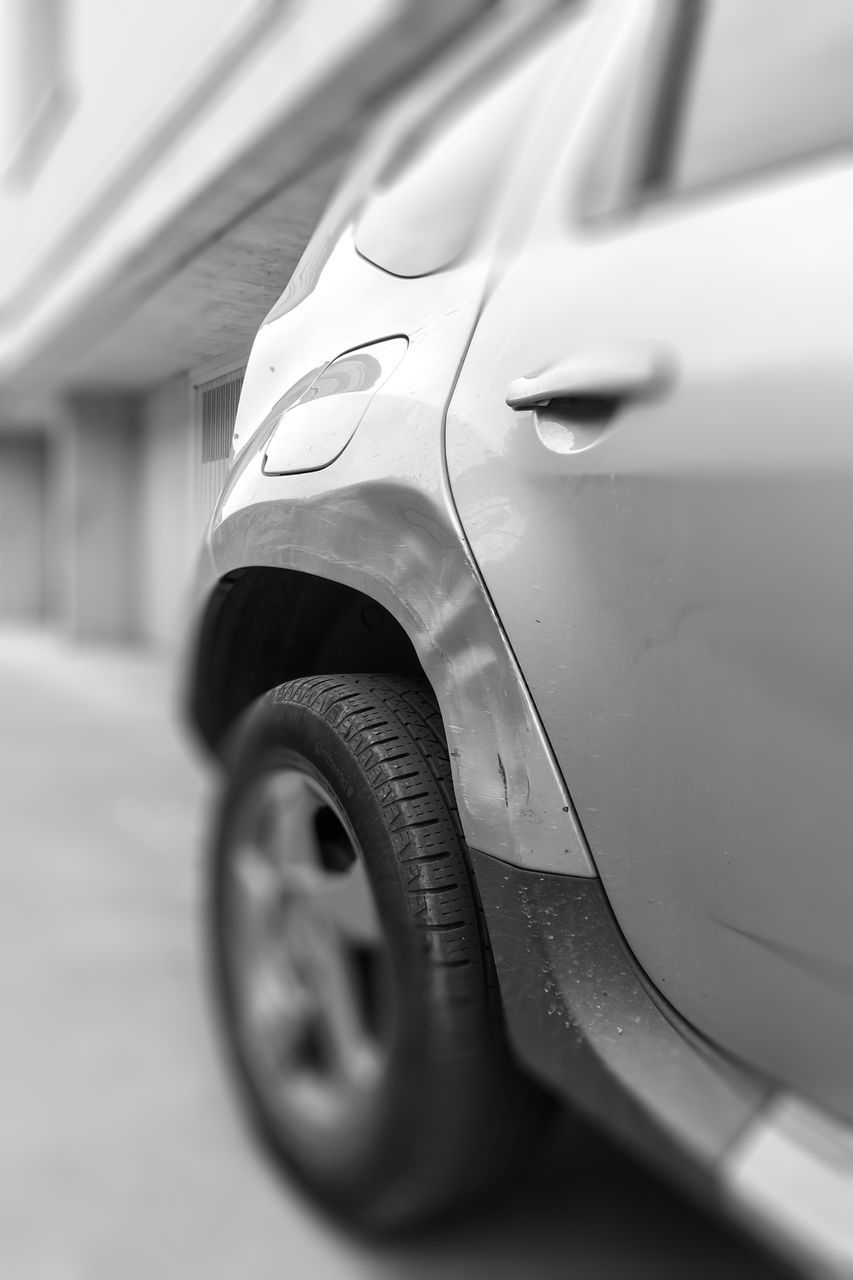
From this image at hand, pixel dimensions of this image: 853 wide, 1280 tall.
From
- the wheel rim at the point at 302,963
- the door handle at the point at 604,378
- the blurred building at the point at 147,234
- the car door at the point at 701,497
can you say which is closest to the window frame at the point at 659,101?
the car door at the point at 701,497

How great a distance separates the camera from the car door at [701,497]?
0.86 metres

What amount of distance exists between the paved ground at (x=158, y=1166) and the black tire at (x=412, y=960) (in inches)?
5.5

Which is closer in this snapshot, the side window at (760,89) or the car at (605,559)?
the car at (605,559)

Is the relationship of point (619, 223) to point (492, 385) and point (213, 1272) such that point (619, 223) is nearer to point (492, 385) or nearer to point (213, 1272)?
point (492, 385)

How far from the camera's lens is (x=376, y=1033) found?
5.44ft

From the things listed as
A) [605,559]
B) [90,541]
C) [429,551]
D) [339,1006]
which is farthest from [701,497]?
[90,541]

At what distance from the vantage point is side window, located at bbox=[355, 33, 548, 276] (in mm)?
982

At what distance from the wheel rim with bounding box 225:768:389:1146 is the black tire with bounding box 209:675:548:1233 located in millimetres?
71

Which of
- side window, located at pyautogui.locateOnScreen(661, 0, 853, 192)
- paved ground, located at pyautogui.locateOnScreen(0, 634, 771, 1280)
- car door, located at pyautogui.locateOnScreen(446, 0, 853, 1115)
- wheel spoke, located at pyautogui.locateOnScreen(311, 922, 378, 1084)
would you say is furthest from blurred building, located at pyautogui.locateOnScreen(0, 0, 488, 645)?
paved ground, located at pyautogui.locateOnScreen(0, 634, 771, 1280)

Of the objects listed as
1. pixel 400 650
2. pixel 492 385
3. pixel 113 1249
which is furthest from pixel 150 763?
pixel 492 385

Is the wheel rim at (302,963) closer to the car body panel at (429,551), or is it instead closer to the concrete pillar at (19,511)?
the car body panel at (429,551)

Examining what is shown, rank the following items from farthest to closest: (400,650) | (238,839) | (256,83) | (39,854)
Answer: (256,83) < (39,854) < (238,839) < (400,650)

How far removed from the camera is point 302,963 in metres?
1.78

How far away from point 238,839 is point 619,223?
1.17 metres
